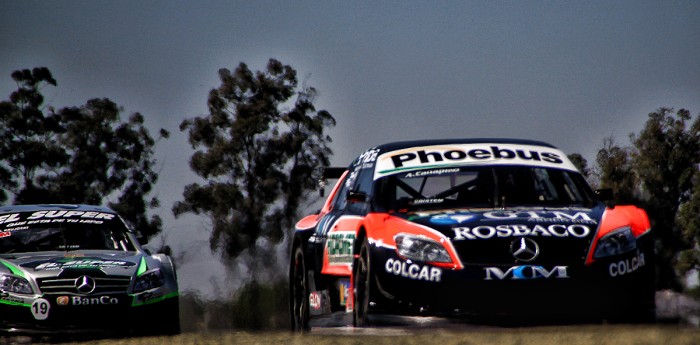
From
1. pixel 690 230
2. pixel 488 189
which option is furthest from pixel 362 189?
pixel 690 230

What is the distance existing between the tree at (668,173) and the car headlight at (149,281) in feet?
119

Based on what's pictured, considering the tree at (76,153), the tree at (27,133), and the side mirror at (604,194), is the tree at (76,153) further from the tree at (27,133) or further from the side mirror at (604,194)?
the side mirror at (604,194)

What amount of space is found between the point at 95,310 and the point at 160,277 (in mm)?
738

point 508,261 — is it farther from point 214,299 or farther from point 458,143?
point 214,299

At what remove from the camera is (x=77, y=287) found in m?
12.7

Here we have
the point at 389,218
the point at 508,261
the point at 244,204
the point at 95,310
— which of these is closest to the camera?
the point at 508,261

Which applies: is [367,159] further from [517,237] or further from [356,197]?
[517,237]

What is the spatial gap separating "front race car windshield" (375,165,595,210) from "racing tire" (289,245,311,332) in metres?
1.74

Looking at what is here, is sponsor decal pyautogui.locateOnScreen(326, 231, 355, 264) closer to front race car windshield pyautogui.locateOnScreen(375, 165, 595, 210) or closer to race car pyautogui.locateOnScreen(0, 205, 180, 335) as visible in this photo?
front race car windshield pyautogui.locateOnScreen(375, 165, 595, 210)

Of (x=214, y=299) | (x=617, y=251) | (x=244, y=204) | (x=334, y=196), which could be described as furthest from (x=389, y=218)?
(x=244, y=204)

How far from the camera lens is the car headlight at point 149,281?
12.9 m

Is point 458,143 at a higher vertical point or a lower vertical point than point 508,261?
higher

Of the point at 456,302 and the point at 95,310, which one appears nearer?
the point at 456,302

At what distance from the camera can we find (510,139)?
11820 millimetres
